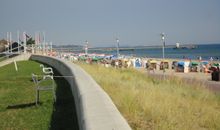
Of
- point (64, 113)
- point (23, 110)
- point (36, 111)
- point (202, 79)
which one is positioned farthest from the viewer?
point (202, 79)

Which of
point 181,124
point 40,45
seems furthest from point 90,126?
point 40,45

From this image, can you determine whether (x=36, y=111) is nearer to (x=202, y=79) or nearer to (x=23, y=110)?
(x=23, y=110)

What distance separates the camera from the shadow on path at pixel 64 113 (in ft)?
23.4

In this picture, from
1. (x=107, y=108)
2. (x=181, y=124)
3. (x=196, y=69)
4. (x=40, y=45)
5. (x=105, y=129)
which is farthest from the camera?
(x=40, y=45)

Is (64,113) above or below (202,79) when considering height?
above

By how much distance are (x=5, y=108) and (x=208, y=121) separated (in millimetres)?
5211

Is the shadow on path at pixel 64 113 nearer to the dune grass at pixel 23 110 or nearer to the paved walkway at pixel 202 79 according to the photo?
the dune grass at pixel 23 110

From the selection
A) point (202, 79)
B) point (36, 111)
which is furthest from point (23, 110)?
point (202, 79)

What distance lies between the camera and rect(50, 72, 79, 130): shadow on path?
7121 millimetres

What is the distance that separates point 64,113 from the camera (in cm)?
830

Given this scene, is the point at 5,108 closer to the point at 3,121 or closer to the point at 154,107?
the point at 3,121

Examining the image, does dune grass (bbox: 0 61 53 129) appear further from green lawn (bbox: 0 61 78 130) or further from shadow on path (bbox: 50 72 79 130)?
shadow on path (bbox: 50 72 79 130)

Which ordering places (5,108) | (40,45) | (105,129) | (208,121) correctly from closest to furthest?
(105,129)
(208,121)
(5,108)
(40,45)

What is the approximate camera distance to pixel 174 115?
6750 millimetres
